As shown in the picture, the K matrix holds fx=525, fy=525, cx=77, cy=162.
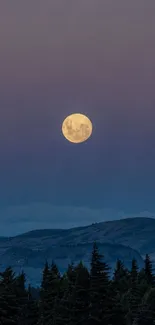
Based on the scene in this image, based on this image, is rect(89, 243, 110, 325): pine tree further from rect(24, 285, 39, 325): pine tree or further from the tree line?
rect(24, 285, 39, 325): pine tree

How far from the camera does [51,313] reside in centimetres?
7956

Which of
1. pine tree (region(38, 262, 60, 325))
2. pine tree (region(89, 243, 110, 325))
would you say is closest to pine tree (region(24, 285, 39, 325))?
pine tree (region(38, 262, 60, 325))

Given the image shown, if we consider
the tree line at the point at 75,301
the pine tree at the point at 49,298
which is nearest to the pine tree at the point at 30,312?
the tree line at the point at 75,301

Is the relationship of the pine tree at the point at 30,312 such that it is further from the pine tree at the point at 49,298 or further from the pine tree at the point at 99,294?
the pine tree at the point at 99,294

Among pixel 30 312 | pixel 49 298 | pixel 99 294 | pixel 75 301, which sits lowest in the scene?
pixel 30 312

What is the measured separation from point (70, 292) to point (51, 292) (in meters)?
10.3

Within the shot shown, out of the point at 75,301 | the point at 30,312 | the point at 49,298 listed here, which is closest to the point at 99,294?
the point at 75,301

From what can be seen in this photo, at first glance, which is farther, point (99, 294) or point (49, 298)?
point (49, 298)

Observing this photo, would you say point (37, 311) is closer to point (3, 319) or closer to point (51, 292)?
point (51, 292)

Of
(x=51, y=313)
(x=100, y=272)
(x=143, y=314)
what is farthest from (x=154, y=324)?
(x=100, y=272)

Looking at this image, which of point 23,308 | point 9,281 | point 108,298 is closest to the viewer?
point 108,298

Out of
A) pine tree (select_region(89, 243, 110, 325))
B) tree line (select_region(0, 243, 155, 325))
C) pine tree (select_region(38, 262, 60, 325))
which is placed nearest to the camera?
pine tree (select_region(89, 243, 110, 325))

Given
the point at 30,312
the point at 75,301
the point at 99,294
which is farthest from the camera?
the point at 30,312

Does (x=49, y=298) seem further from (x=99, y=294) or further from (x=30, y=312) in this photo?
(x=99, y=294)
